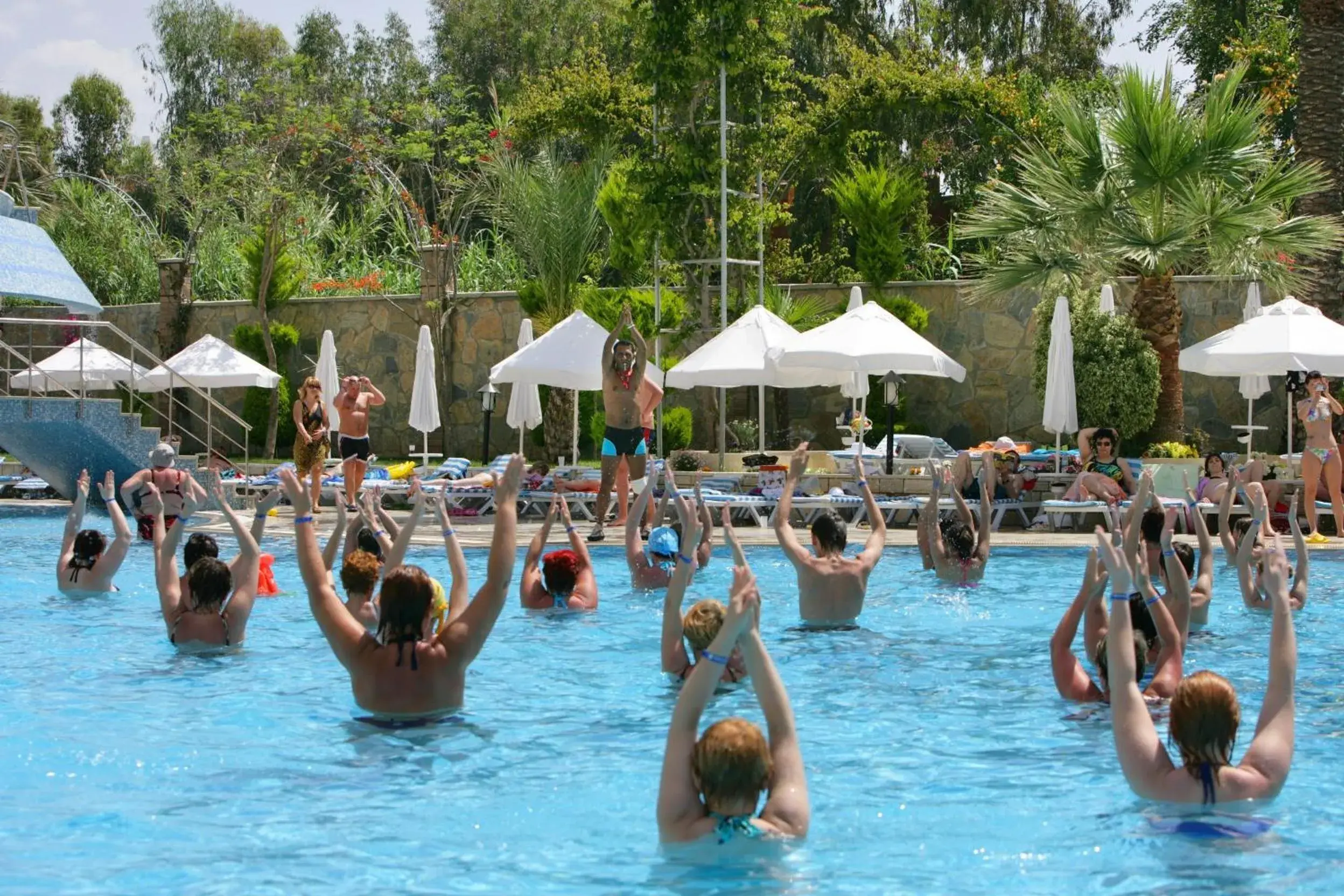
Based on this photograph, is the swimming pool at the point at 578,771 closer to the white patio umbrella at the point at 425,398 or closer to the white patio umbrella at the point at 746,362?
the white patio umbrella at the point at 746,362

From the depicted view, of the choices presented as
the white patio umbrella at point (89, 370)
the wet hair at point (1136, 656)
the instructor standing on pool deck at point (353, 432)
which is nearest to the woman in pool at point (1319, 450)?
the wet hair at point (1136, 656)

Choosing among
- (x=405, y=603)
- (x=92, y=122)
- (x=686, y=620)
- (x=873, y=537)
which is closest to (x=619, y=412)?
(x=873, y=537)

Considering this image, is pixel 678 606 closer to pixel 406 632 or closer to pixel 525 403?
pixel 406 632

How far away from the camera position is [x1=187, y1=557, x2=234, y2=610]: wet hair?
832cm

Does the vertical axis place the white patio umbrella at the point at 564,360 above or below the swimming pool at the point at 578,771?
above

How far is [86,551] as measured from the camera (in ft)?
37.3

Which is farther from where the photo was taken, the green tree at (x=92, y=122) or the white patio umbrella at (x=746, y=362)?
the green tree at (x=92, y=122)

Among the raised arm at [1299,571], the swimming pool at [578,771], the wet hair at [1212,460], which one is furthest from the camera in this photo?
the wet hair at [1212,460]

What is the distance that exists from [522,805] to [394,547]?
162cm

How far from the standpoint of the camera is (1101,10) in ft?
122

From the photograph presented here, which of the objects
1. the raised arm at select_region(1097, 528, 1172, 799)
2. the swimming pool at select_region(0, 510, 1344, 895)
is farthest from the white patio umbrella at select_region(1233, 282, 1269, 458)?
the raised arm at select_region(1097, 528, 1172, 799)

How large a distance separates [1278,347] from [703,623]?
11.1 meters

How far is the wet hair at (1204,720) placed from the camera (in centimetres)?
481

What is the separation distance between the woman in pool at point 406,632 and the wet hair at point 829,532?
308 centimetres
